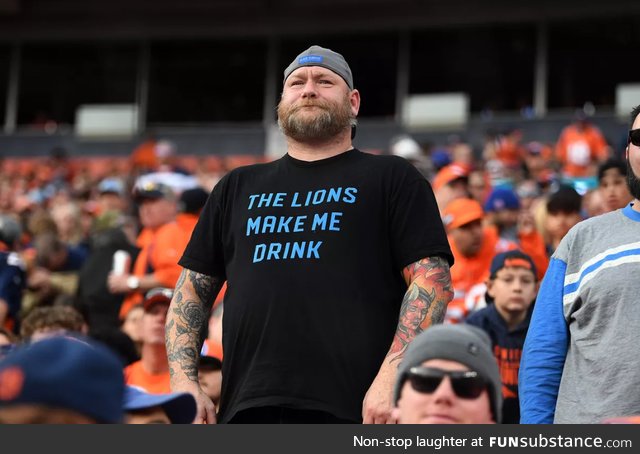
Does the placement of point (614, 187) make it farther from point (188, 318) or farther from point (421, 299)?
point (188, 318)

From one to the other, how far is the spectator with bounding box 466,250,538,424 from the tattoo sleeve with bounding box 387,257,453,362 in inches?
76.7

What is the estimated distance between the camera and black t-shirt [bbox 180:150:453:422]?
3686 millimetres

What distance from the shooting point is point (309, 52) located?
4.22 m

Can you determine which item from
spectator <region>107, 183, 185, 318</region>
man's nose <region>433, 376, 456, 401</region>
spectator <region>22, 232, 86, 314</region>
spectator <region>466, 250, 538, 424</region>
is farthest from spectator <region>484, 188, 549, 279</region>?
man's nose <region>433, 376, 456, 401</region>

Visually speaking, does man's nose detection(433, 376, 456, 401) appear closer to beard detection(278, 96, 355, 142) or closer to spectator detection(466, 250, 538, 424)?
beard detection(278, 96, 355, 142)

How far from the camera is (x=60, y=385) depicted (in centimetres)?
245

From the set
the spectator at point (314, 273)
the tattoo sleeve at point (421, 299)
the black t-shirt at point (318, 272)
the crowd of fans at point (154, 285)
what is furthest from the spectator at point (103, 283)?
the tattoo sleeve at point (421, 299)

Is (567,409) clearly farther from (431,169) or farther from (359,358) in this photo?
(431,169)

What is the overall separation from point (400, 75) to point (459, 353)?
19.2m

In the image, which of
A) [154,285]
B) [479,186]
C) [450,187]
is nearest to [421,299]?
[154,285]

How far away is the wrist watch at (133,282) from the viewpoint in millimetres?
7633

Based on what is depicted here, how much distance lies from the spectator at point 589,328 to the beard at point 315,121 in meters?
0.90

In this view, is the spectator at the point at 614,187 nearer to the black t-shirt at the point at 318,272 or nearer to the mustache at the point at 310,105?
the black t-shirt at the point at 318,272
